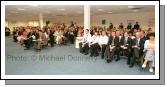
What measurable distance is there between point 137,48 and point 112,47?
466 mm

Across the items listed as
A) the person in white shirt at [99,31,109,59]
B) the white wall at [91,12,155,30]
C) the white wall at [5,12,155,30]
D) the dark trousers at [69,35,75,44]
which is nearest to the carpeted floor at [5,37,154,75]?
the dark trousers at [69,35,75,44]

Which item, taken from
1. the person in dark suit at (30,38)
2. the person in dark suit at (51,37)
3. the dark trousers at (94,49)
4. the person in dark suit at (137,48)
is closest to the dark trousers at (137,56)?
the person in dark suit at (137,48)

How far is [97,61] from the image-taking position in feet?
22.9

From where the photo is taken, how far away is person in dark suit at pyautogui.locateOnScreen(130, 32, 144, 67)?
693cm

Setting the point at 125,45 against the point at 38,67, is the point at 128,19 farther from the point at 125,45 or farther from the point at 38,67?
the point at 38,67

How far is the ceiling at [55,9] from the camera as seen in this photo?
6810 mm

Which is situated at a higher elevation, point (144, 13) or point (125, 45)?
point (144, 13)

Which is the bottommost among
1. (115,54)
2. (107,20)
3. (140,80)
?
(140,80)

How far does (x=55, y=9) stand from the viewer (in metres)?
6.95

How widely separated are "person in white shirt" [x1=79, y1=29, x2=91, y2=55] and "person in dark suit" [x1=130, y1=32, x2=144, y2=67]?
2.66 feet

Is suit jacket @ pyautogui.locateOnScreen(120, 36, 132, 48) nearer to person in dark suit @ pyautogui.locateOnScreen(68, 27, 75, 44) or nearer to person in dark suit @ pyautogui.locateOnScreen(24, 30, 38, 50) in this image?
person in dark suit @ pyautogui.locateOnScreen(68, 27, 75, 44)

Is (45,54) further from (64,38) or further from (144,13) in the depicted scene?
(144,13)

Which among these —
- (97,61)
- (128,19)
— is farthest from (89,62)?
(128,19)

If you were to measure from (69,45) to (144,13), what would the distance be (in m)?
1.43
